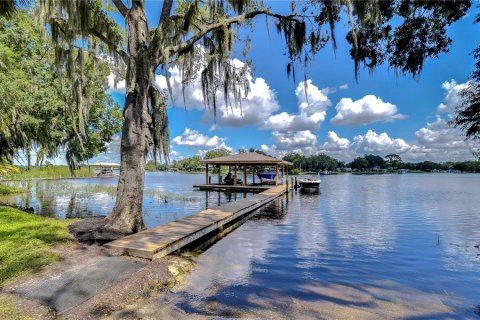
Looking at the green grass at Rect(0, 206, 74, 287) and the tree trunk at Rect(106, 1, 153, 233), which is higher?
the tree trunk at Rect(106, 1, 153, 233)

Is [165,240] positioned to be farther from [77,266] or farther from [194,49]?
[194,49]

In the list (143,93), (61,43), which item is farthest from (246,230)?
(61,43)

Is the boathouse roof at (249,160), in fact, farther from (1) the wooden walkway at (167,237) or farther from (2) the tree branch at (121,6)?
(2) the tree branch at (121,6)

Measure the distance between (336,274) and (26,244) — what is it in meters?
6.60

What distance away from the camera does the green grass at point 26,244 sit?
→ 480cm

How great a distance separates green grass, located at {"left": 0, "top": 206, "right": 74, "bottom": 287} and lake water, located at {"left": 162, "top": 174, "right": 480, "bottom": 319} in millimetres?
2316

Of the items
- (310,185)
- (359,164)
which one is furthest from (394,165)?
(310,185)

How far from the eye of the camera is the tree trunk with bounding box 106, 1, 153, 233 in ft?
25.1

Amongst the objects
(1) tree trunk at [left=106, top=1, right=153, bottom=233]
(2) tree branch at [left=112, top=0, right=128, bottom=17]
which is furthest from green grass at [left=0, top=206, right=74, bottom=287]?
(2) tree branch at [left=112, top=0, right=128, bottom=17]

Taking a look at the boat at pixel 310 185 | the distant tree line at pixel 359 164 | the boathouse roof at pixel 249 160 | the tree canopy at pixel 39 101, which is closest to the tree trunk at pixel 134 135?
the tree canopy at pixel 39 101

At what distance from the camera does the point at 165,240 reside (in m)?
7.17

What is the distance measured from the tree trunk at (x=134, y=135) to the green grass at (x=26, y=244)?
1.39 metres

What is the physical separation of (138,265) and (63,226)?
3801 millimetres

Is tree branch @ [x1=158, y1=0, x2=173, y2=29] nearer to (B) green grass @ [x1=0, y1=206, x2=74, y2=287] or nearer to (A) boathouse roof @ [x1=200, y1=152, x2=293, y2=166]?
(B) green grass @ [x1=0, y1=206, x2=74, y2=287]
